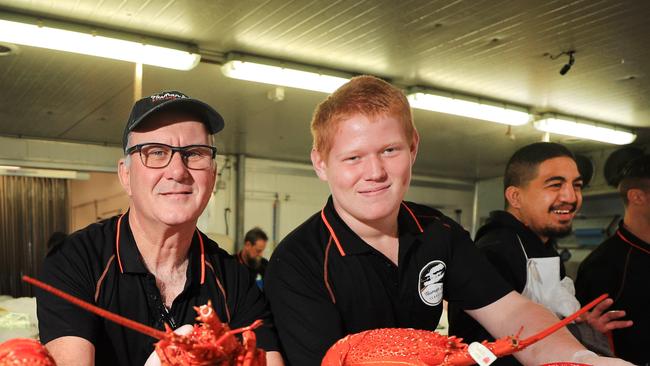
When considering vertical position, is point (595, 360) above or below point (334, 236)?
below

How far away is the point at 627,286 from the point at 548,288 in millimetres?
1092

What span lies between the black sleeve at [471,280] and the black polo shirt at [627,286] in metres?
1.59

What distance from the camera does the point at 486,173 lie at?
1372 centimetres

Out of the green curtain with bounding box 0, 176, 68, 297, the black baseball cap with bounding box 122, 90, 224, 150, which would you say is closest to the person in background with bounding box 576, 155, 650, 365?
the black baseball cap with bounding box 122, 90, 224, 150

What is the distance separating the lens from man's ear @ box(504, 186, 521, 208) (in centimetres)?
275

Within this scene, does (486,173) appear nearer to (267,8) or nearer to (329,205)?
(267,8)

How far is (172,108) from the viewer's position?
166 cm

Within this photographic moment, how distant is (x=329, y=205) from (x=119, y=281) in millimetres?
700

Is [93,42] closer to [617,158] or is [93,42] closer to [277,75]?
[277,75]

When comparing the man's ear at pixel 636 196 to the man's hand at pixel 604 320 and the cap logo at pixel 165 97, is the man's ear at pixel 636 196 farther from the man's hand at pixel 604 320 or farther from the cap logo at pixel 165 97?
the cap logo at pixel 165 97

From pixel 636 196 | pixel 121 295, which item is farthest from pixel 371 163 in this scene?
pixel 636 196

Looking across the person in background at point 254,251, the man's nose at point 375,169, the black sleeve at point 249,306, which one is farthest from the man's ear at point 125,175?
the person in background at point 254,251

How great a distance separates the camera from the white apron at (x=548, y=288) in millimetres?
2402

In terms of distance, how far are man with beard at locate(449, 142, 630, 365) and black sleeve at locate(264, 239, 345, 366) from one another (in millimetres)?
869
